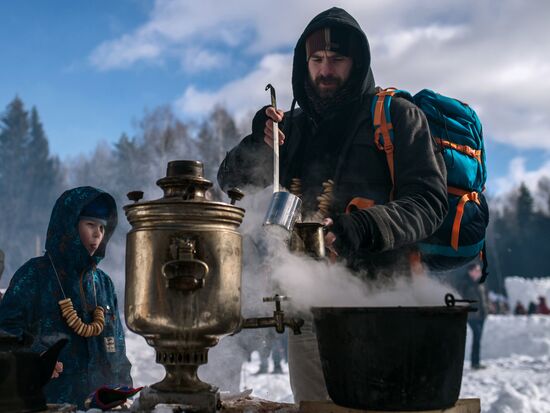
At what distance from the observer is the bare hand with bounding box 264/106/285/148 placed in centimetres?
313

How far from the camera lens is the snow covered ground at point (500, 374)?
7.27m

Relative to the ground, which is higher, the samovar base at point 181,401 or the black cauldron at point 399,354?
the black cauldron at point 399,354

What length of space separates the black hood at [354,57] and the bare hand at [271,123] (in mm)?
318

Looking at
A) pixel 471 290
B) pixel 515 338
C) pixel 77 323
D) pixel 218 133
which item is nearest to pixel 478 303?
pixel 471 290

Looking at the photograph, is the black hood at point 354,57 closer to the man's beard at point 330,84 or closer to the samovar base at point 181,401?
the man's beard at point 330,84

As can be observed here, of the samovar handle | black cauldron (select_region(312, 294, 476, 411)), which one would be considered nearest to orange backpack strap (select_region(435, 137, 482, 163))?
black cauldron (select_region(312, 294, 476, 411))

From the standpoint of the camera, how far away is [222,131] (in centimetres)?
2883

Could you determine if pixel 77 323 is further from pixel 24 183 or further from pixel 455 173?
pixel 24 183

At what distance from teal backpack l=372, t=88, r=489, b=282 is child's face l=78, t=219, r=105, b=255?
193 centimetres

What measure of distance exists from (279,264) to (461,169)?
1.23 m

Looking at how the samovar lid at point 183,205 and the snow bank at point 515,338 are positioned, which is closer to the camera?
the samovar lid at point 183,205

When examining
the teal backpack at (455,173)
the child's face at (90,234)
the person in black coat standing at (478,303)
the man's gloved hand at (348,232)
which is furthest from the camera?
the person in black coat standing at (478,303)

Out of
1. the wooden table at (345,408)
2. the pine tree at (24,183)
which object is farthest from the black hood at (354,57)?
the pine tree at (24,183)

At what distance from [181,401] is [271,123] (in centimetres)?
169
